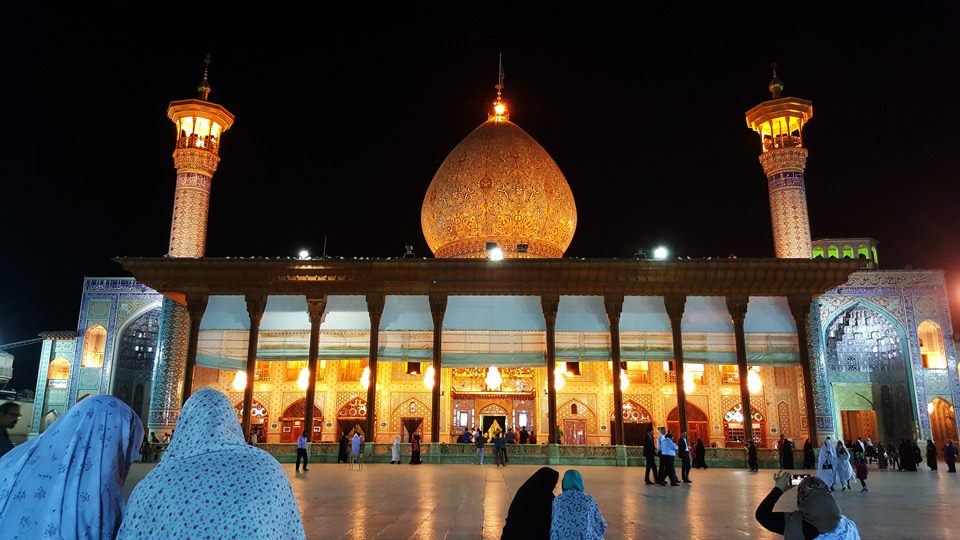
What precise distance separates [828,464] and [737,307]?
8065 millimetres

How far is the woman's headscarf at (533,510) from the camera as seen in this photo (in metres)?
4.50

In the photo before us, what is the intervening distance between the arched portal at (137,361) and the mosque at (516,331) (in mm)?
111

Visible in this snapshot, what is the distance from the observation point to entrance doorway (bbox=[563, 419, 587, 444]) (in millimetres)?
24719

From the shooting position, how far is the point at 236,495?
2.27m

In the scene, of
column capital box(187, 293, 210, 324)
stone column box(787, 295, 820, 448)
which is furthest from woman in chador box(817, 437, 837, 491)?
column capital box(187, 293, 210, 324)

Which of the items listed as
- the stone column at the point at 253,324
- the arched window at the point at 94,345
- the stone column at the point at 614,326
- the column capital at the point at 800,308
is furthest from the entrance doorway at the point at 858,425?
the arched window at the point at 94,345

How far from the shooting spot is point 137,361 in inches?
1212

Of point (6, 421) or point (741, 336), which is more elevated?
point (741, 336)

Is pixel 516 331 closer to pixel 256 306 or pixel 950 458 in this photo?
pixel 256 306

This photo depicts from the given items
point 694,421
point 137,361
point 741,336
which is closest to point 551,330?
point 741,336

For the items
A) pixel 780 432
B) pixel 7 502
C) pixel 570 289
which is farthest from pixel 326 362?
pixel 7 502

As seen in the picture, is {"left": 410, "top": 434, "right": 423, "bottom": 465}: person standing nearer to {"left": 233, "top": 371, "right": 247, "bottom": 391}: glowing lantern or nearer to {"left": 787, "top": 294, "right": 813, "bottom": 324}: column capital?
{"left": 233, "top": 371, "right": 247, "bottom": 391}: glowing lantern

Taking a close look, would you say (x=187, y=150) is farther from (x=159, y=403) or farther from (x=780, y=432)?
(x=780, y=432)

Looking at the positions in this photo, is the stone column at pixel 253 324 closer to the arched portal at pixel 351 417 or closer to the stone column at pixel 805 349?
the arched portal at pixel 351 417
